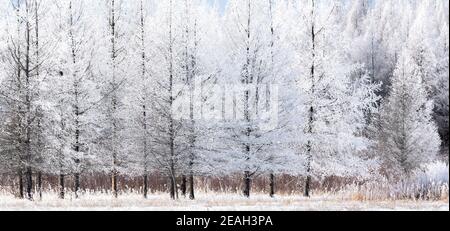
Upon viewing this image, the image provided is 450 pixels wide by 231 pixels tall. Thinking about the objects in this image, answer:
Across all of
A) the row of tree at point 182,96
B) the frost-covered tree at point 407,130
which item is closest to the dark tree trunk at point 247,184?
the row of tree at point 182,96

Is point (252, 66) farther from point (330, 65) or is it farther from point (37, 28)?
point (37, 28)

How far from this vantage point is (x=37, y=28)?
51.2ft

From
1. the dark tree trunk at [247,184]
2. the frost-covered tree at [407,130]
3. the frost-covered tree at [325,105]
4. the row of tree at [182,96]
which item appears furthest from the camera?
the frost-covered tree at [407,130]

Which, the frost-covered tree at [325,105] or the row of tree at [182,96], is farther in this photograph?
the frost-covered tree at [325,105]

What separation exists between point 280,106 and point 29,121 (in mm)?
6763

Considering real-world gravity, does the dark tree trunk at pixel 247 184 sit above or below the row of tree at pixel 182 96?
below

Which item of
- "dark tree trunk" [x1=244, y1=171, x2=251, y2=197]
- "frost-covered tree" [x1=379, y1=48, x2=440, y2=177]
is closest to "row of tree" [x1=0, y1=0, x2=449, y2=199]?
"dark tree trunk" [x1=244, y1=171, x2=251, y2=197]

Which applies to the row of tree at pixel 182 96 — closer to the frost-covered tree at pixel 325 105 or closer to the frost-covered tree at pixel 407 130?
the frost-covered tree at pixel 325 105

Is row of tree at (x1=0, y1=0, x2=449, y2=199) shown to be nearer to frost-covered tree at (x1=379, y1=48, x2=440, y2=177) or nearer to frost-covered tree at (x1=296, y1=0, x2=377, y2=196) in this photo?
frost-covered tree at (x1=296, y1=0, x2=377, y2=196)

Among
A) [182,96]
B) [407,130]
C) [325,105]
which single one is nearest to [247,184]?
[182,96]

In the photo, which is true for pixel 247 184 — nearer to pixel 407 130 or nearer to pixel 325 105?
pixel 325 105

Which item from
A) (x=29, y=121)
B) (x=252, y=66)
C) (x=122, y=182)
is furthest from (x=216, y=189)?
(x=29, y=121)

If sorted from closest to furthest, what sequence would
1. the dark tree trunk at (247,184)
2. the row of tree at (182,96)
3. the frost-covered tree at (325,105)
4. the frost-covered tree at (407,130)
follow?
the row of tree at (182,96), the dark tree trunk at (247,184), the frost-covered tree at (325,105), the frost-covered tree at (407,130)

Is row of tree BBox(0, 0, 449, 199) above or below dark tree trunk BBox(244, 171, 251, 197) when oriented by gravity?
above
